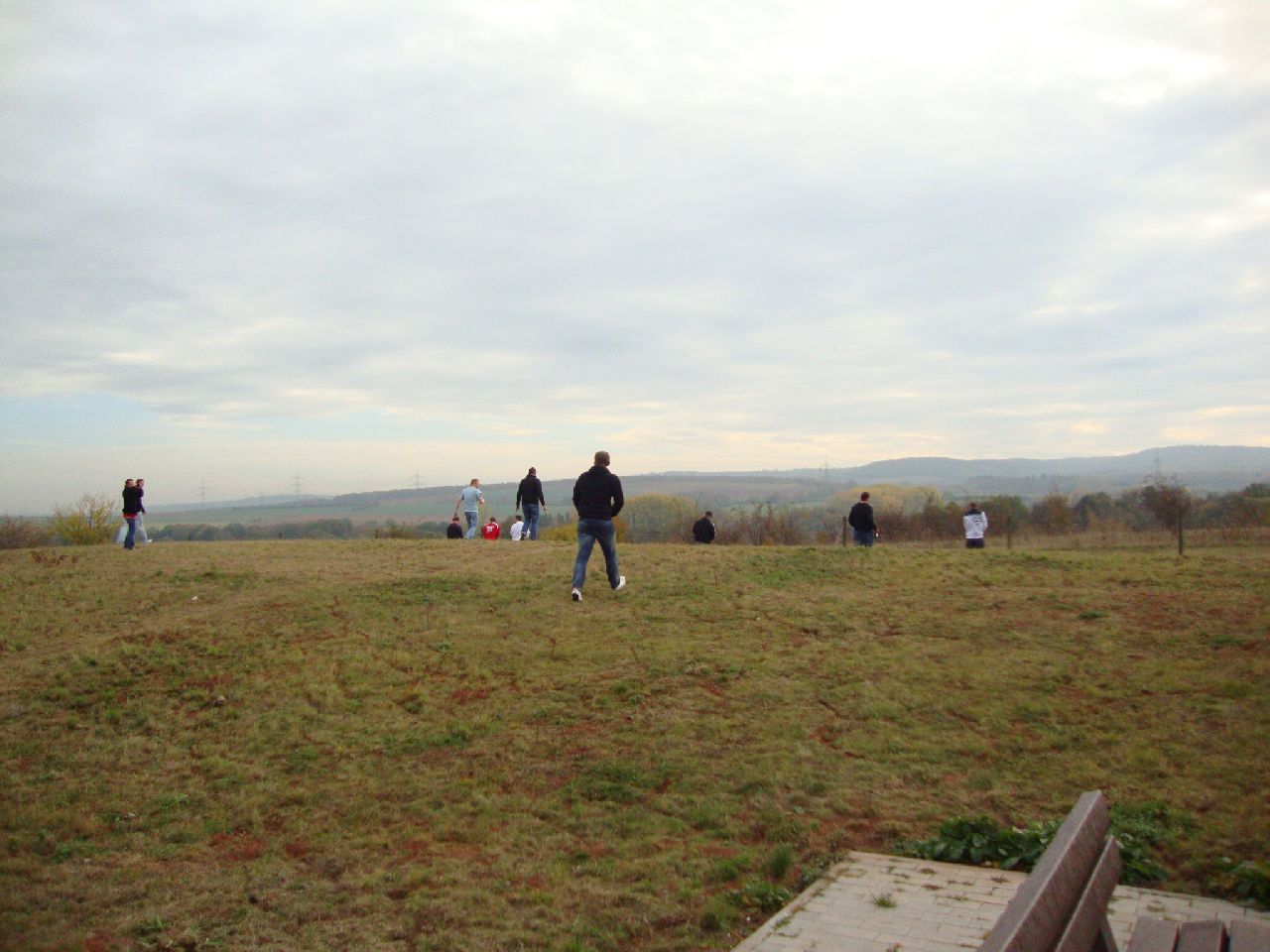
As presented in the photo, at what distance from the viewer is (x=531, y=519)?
85.0ft

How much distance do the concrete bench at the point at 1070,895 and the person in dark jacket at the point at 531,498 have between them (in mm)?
19595

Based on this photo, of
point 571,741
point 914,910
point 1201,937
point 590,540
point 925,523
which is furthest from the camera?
point 925,523

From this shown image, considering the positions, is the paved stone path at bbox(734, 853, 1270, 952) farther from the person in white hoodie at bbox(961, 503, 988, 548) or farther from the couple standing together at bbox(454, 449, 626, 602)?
the person in white hoodie at bbox(961, 503, 988, 548)

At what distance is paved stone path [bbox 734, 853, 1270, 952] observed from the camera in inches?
207

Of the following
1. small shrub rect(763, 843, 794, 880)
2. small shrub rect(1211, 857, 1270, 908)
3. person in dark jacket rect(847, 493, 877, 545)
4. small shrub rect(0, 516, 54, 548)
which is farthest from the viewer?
small shrub rect(0, 516, 54, 548)

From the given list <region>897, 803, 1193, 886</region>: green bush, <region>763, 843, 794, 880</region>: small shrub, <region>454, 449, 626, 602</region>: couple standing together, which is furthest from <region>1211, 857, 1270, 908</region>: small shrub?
<region>454, 449, 626, 602</region>: couple standing together

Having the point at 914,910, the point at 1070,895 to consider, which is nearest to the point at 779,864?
the point at 914,910

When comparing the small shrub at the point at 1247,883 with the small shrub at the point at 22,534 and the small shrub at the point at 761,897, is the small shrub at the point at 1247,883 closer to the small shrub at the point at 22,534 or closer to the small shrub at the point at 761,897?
the small shrub at the point at 761,897

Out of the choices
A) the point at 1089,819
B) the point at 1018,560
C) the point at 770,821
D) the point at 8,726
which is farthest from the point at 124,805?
the point at 1018,560

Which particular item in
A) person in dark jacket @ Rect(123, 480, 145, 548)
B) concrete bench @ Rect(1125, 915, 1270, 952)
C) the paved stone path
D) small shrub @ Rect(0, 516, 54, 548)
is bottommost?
the paved stone path

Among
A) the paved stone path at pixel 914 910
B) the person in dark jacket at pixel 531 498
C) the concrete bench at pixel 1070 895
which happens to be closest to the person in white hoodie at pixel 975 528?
the person in dark jacket at pixel 531 498

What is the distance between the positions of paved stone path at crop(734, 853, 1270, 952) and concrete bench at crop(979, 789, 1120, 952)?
1.55m

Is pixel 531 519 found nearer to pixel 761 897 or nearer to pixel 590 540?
pixel 590 540

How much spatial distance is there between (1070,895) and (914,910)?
252cm
